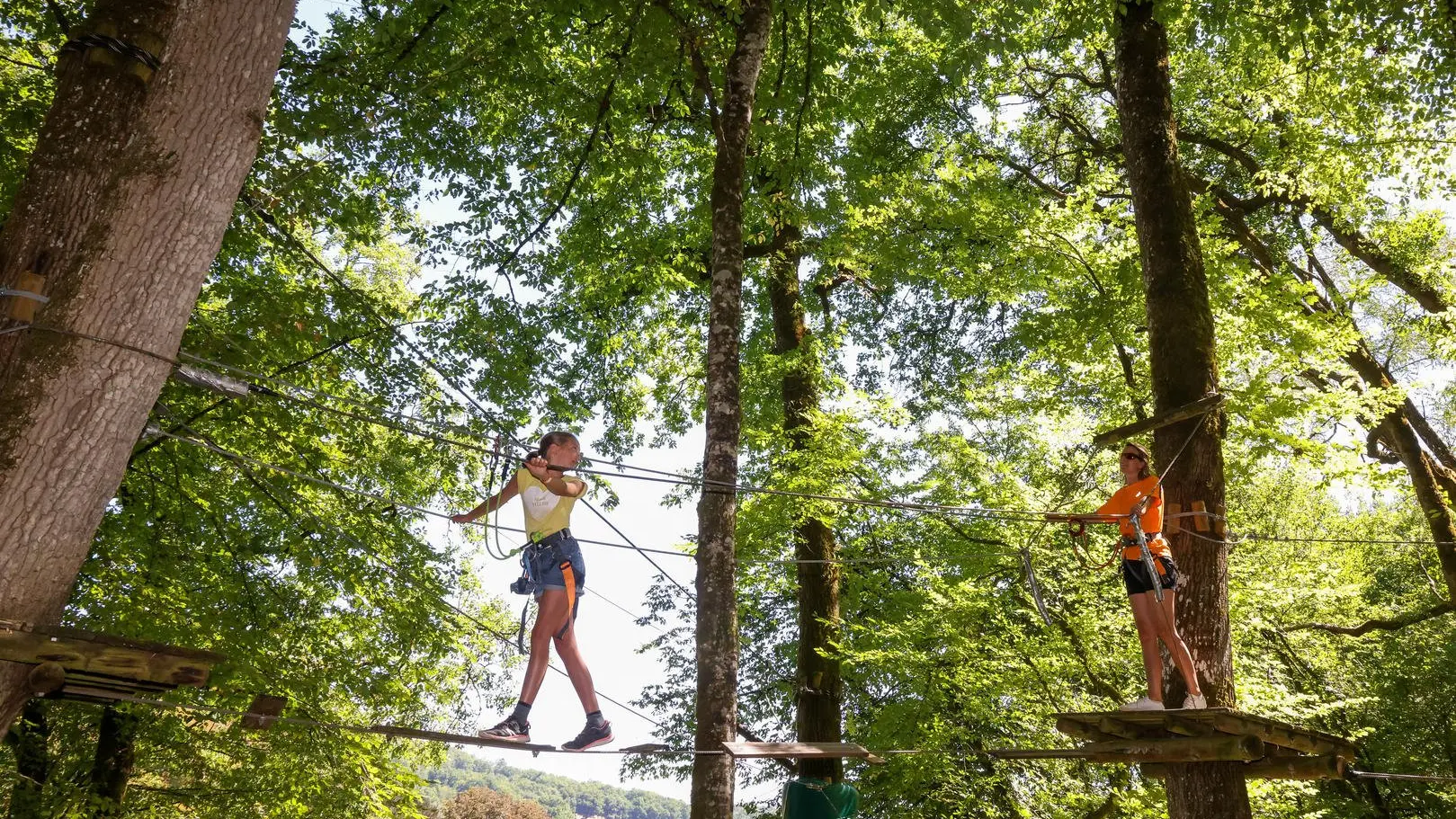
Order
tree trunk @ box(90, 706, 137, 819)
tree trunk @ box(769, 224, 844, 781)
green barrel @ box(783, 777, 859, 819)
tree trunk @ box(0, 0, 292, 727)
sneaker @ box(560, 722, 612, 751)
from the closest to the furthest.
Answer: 1. tree trunk @ box(0, 0, 292, 727)
2. sneaker @ box(560, 722, 612, 751)
3. green barrel @ box(783, 777, 859, 819)
4. tree trunk @ box(90, 706, 137, 819)
5. tree trunk @ box(769, 224, 844, 781)

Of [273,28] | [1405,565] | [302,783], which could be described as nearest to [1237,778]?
[273,28]

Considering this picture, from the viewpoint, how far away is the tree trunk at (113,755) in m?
10.2

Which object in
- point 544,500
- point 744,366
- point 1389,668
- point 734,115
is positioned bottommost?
point 544,500

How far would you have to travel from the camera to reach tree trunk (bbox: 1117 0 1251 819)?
5805 mm

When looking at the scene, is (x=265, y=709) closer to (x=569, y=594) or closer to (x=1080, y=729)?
(x=569, y=594)

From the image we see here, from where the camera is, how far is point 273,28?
406 centimetres

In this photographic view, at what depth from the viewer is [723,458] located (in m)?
5.96

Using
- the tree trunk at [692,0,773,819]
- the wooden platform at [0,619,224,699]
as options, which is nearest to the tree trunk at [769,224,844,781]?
the tree trunk at [692,0,773,819]

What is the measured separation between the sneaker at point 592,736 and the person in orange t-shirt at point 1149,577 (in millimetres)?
3430

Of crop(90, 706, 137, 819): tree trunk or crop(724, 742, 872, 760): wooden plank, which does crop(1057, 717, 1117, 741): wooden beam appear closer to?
crop(724, 742, 872, 760): wooden plank

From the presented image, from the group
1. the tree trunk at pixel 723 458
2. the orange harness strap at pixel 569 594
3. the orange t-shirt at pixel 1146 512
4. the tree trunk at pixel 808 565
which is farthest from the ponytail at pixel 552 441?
the tree trunk at pixel 808 565

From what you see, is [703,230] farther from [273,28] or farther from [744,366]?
[273,28]

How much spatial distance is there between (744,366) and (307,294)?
708 cm

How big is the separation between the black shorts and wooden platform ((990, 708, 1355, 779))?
3.03 feet
